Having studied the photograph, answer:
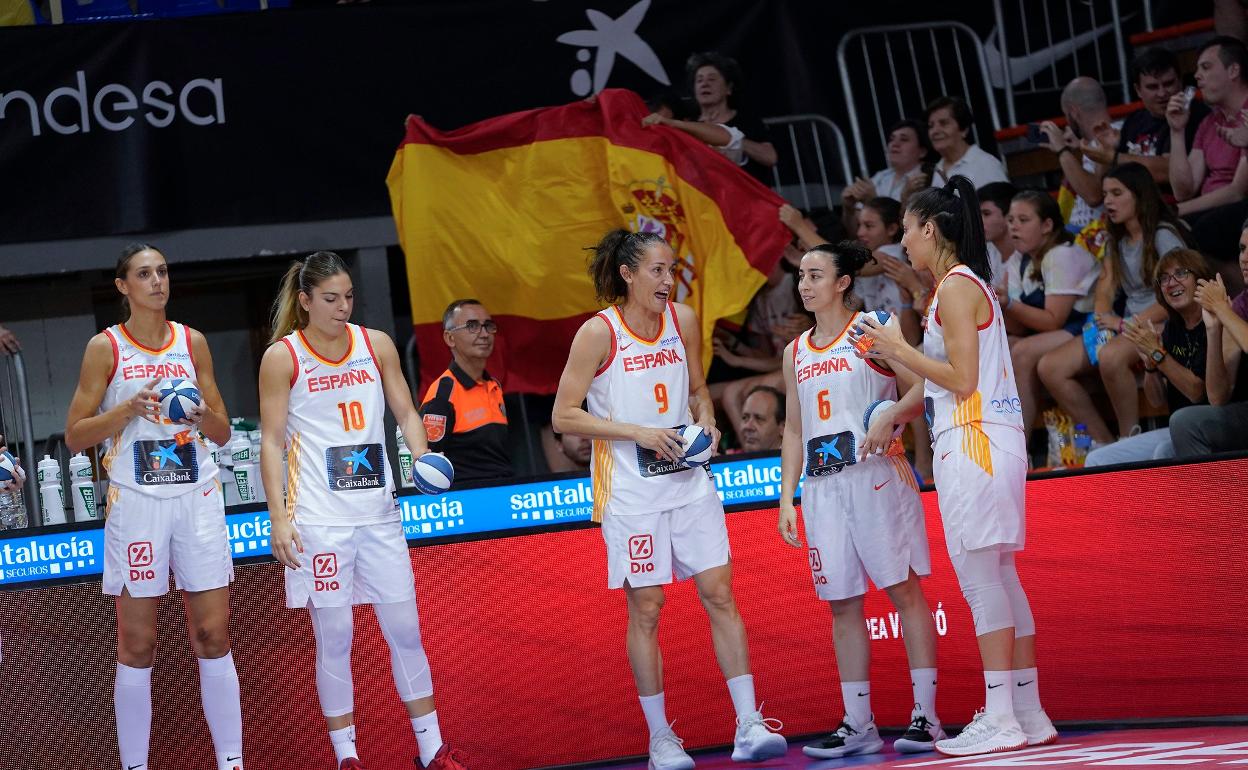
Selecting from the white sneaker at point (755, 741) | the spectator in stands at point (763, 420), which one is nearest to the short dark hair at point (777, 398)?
the spectator in stands at point (763, 420)

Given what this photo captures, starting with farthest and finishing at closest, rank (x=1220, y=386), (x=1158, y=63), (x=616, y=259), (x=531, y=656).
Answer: (x=1158, y=63), (x=1220, y=386), (x=531, y=656), (x=616, y=259)

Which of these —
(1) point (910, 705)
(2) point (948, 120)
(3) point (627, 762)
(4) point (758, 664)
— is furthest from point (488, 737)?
(2) point (948, 120)

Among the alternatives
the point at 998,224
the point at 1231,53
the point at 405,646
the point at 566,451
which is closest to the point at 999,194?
the point at 998,224

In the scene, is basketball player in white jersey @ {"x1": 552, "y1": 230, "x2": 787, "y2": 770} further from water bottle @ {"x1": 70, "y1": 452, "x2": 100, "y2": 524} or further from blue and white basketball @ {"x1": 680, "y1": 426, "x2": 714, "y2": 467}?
water bottle @ {"x1": 70, "y1": 452, "x2": 100, "y2": 524}

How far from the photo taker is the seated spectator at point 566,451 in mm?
8212

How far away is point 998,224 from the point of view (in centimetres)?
827

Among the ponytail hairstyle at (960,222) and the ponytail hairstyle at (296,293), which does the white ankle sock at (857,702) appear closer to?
the ponytail hairstyle at (960,222)

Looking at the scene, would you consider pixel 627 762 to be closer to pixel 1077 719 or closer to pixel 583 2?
pixel 1077 719

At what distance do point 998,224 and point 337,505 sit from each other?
14.8ft

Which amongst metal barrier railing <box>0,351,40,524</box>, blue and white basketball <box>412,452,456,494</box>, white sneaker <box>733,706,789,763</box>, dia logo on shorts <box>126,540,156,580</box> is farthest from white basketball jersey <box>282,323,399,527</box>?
metal barrier railing <box>0,351,40,524</box>

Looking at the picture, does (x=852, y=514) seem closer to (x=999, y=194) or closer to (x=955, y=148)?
(x=999, y=194)

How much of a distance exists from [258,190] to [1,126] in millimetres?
1552

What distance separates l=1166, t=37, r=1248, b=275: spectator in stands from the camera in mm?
7609

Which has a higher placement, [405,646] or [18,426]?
[18,426]
